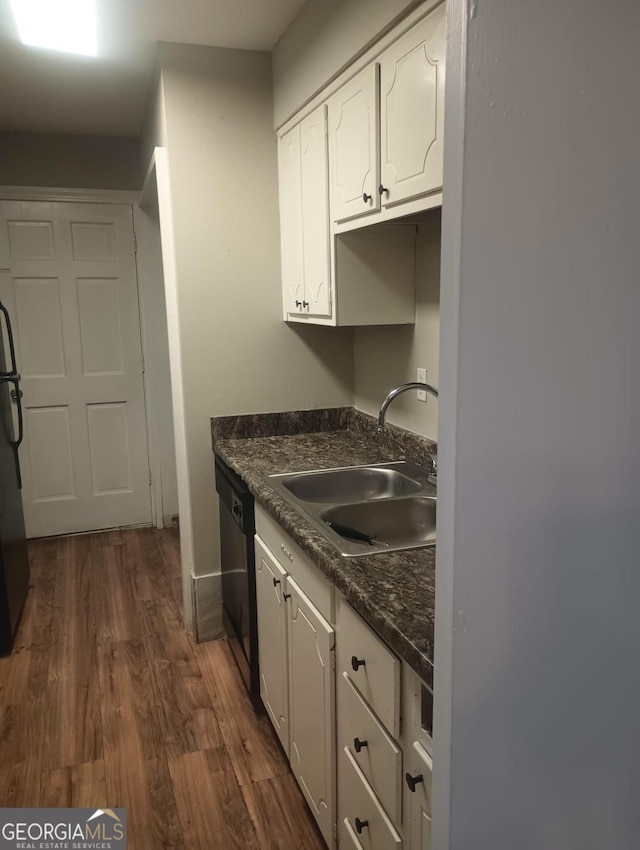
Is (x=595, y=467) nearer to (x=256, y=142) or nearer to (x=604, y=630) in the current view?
(x=604, y=630)

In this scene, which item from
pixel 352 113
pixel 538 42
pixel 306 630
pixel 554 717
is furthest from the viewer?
pixel 352 113

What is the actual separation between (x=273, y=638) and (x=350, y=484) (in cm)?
60

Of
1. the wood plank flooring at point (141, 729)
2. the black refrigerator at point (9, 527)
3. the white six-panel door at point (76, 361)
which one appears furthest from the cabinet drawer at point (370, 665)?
the white six-panel door at point (76, 361)

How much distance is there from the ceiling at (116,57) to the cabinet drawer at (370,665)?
82.3 inches

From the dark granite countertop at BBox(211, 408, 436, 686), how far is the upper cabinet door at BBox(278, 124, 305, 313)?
55 centimetres

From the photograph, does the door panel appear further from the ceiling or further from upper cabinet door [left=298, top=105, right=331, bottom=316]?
upper cabinet door [left=298, top=105, right=331, bottom=316]

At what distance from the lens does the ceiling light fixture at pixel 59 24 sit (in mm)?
Result: 2207

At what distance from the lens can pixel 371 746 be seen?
135 cm

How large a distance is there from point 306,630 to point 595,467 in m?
1.21

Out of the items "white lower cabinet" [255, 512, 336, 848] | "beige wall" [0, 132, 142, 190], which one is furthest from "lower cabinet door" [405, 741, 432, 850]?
"beige wall" [0, 132, 142, 190]

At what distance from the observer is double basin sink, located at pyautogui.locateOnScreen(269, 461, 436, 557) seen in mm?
1757

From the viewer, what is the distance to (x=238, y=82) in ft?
8.70

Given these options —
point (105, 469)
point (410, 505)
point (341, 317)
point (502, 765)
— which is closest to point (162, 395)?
point (105, 469)

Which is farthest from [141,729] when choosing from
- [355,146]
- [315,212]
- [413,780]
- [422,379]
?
[355,146]
